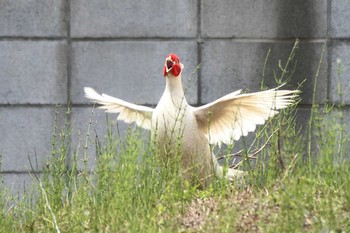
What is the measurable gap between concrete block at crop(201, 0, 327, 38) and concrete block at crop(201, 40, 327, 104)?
0.18ft

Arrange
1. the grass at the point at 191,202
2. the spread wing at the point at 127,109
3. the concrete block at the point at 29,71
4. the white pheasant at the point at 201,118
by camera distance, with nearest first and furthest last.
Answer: the grass at the point at 191,202
the white pheasant at the point at 201,118
the spread wing at the point at 127,109
the concrete block at the point at 29,71

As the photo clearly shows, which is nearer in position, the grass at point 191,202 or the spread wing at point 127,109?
the grass at point 191,202

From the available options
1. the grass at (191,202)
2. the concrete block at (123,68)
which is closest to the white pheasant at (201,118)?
the grass at (191,202)

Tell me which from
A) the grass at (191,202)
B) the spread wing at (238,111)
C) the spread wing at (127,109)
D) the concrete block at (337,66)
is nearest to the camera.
A: the grass at (191,202)

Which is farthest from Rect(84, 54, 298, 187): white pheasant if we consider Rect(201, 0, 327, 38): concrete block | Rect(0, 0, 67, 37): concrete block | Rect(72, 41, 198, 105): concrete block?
Rect(0, 0, 67, 37): concrete block

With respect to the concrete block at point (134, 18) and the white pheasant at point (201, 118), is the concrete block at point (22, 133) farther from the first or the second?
the white pheasant at point (201, 118)

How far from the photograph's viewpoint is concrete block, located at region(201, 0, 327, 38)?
6.01 m

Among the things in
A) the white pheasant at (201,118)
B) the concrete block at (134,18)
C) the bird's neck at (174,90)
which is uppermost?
the concrete block at (134,18)

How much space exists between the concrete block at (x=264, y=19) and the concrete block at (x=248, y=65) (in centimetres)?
5

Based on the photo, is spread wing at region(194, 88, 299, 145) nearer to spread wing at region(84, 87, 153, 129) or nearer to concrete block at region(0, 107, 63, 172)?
spread wing at region(84, 87, 153, 129)

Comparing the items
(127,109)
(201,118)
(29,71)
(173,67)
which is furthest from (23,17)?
(201,118)

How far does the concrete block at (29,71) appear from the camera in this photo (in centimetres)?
608

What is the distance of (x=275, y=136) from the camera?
455cm

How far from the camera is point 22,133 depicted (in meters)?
6.12
